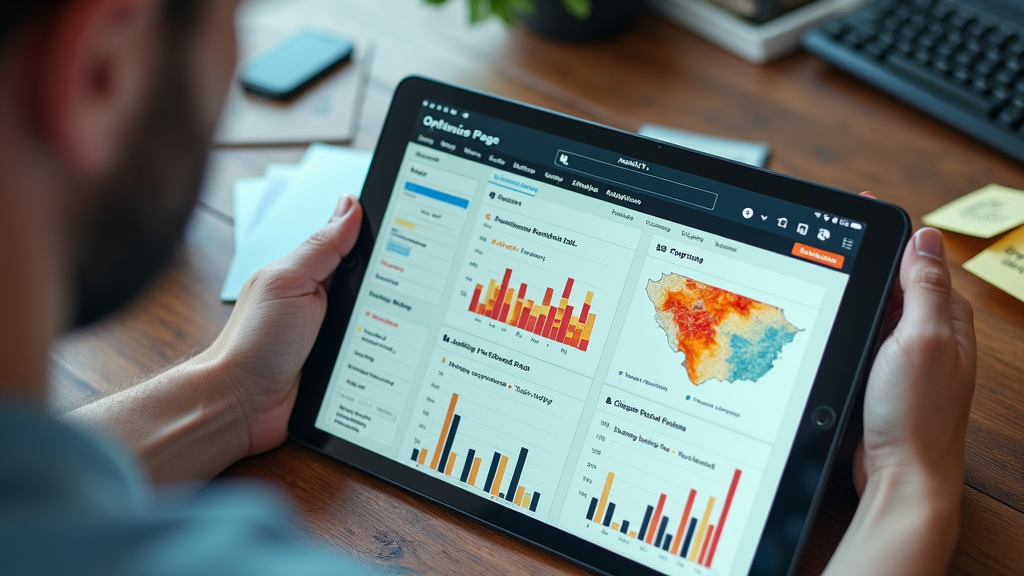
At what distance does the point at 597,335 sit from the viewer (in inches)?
27.1

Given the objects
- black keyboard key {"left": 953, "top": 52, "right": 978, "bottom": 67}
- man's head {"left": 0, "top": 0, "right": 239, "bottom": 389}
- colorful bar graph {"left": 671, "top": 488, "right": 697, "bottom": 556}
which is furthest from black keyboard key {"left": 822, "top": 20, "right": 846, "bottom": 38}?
man's head {"left": 0, "top": 0, "right": 239, "bottom": 389}

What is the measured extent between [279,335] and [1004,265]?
2.65 ft

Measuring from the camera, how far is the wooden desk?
0.69 meters

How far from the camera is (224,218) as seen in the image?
1.02 m

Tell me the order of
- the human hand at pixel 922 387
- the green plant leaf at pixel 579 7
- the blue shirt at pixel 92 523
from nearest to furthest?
the blue shirt at pixel 92 523
the human hand at pixel 922 387
the green plant leaf at pixel 579 7

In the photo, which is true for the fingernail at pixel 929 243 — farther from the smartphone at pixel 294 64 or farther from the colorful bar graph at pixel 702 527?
the smartphone at pixel 294 64

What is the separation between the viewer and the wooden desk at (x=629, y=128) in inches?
27.0

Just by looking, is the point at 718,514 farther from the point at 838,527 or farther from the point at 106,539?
the point at 106,539

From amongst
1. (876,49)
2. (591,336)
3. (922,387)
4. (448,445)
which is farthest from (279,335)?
(876,49)

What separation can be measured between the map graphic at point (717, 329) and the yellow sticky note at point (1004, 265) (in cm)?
38

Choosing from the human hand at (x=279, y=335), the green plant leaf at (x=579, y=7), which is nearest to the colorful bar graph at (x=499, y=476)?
the human hand at (x=279, y=335)

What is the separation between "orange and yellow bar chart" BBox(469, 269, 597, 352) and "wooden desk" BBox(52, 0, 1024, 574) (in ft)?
0.62

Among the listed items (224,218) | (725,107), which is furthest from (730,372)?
(224,218)

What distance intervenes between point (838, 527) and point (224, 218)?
82 cm
